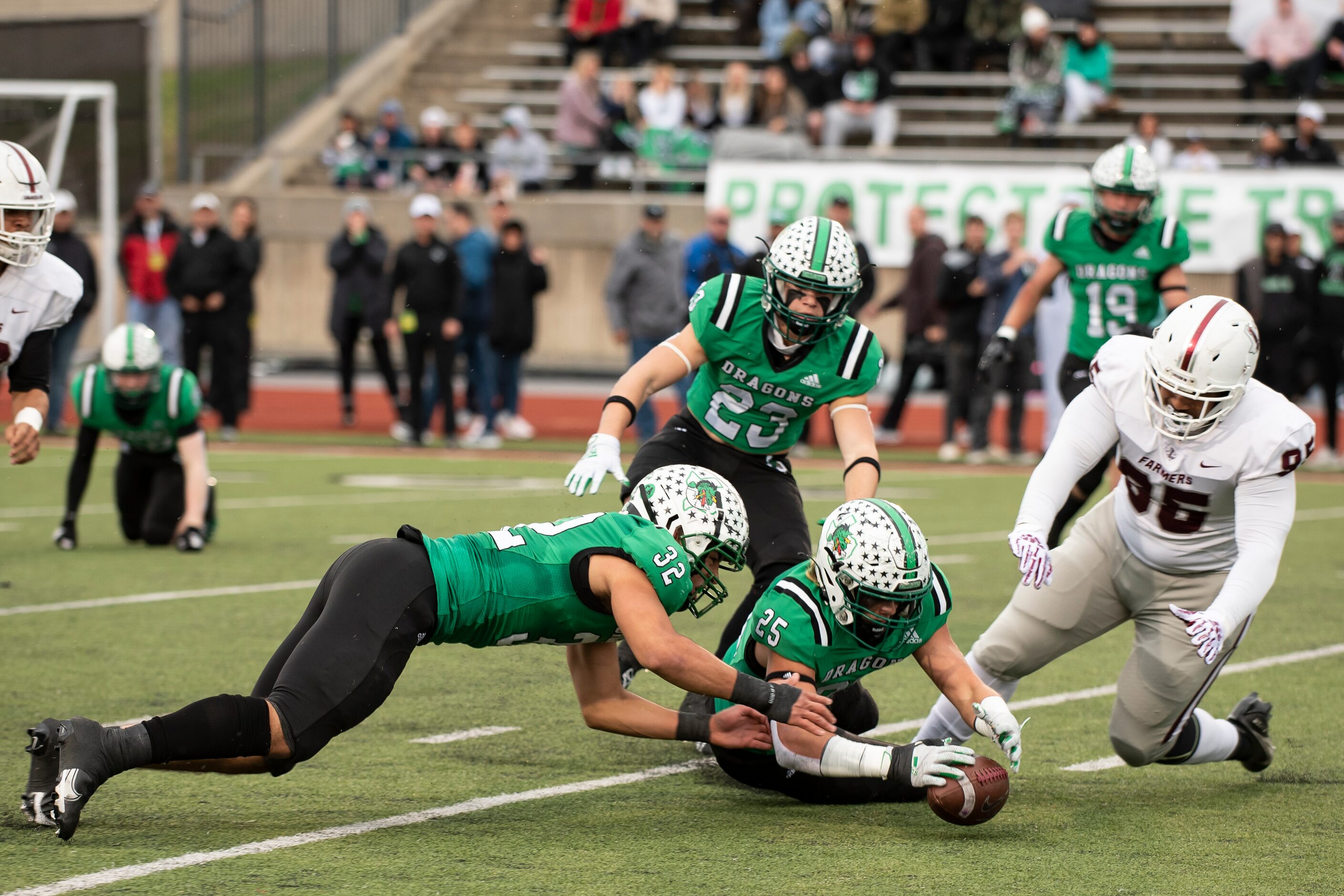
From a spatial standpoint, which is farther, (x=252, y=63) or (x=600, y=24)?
(x=252, y=63)

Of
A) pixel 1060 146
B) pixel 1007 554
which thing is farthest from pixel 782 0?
pixel 1007 554

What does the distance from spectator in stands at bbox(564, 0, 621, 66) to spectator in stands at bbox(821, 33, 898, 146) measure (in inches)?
143

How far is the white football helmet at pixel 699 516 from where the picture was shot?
446 cm

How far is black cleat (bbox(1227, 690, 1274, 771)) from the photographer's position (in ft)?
17.4

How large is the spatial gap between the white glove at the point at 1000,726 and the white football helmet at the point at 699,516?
2.40ft

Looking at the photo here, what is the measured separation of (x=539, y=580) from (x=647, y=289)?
993cm

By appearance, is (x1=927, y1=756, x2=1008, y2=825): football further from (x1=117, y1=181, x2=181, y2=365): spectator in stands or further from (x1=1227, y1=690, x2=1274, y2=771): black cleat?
(x1=117, y1=181, x2=181, y2=365): spectator in stands

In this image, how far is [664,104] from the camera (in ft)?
65.6

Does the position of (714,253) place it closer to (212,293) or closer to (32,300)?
(212,293)

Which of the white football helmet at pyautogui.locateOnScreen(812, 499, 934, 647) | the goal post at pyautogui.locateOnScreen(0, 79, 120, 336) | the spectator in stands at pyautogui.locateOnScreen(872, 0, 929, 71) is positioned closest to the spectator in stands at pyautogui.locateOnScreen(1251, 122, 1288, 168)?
the spectator in stands at pyautogui.locateOnScreen(872, 0, 929, 71)

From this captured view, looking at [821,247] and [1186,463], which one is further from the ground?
[821,247]

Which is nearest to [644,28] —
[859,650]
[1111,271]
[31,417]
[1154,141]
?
[1154,141]

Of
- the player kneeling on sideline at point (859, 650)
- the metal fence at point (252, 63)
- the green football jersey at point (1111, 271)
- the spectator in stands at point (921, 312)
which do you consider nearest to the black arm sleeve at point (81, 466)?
the green football jersey at point (1111, 271)

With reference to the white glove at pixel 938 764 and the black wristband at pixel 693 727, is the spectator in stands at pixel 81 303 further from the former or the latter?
the white glove at pixel 938 764
